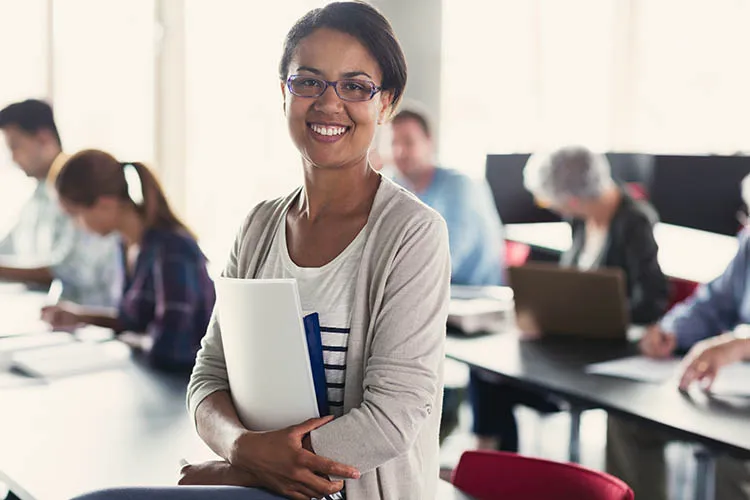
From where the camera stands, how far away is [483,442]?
324 cm

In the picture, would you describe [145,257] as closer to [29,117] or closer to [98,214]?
[98,214]

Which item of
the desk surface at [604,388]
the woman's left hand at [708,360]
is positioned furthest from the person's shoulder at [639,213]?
the woman's left hand at [708,360]

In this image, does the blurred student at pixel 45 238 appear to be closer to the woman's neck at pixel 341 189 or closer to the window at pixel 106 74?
the window at pixel 106 74

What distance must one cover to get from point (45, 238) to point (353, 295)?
3.05m

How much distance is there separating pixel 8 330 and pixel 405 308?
210 cm

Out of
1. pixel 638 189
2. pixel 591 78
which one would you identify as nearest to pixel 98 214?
pixel 638 189

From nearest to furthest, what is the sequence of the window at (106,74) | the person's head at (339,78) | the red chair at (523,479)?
the person's head at (339,78) < the red chair at (523,479) < the window at (106,74)

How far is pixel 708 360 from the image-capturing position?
2.22m

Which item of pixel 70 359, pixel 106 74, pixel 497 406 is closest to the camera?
pixel 70 359

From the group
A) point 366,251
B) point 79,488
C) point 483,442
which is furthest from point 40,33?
point 366,251

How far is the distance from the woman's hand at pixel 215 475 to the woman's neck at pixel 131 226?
57.3 inches

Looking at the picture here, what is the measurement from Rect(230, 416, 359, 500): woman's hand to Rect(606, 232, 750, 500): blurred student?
5.33 feet

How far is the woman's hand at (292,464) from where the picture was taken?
3.97 feet

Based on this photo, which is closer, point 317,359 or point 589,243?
point 317,359
